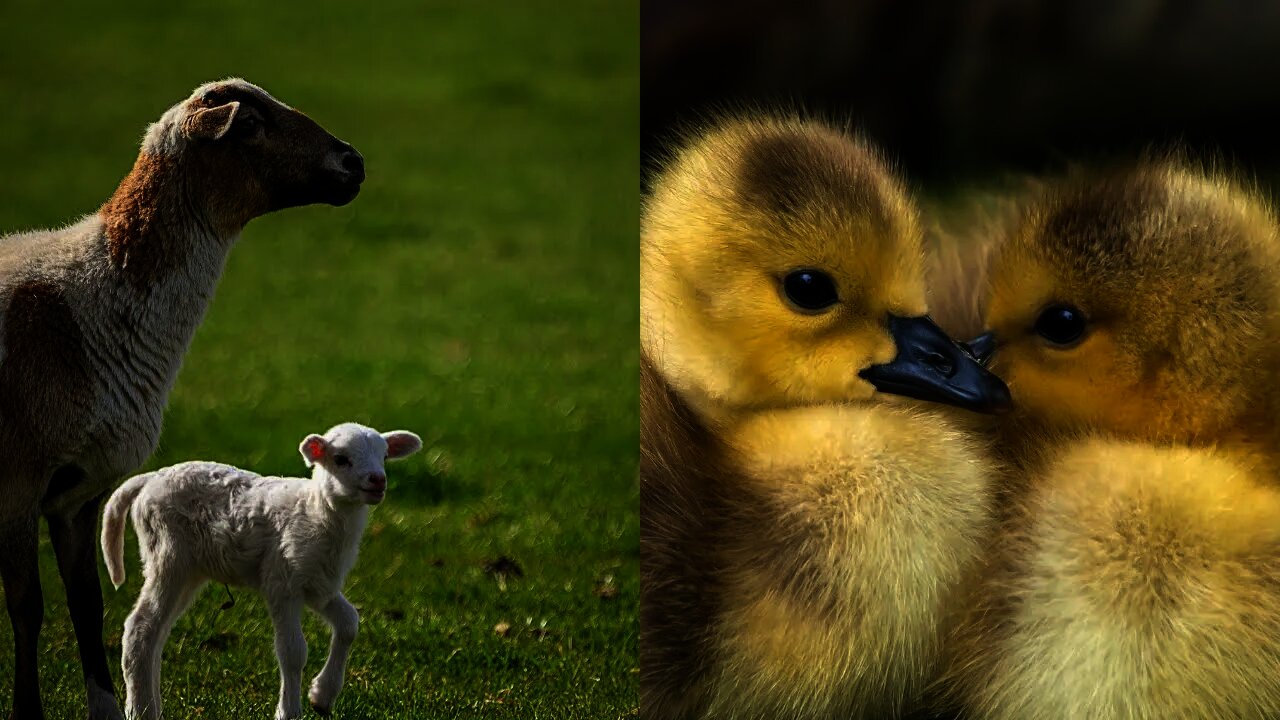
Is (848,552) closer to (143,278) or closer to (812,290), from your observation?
(812,290)

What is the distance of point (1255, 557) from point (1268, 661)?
0.48 feet

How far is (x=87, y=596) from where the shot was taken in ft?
7.97

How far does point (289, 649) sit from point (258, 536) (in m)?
0.19

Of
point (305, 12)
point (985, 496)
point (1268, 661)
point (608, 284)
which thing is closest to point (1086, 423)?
point (985, 496)

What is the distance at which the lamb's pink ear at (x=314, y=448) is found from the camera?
2.44 meters

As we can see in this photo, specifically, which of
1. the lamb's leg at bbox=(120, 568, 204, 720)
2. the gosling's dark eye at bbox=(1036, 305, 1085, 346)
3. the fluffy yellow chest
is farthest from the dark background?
the lamb's leg at bbox=(120, 568, 204, 720)

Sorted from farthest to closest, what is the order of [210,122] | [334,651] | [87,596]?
1. [334,651]
2. [87,596]
3. [210,122]

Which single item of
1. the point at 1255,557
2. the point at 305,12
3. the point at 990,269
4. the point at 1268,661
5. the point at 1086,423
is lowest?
the point at 1268,661

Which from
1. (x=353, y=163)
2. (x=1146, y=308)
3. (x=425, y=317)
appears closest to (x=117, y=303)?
(x=353, y=163)

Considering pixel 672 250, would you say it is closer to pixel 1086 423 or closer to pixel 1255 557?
pixel 1086 423

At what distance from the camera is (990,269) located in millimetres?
2303

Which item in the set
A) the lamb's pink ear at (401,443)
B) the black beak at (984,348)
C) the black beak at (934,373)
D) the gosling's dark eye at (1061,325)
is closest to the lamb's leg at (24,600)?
the lamb's pink ear at (401,443)

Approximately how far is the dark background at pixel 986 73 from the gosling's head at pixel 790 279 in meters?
0.07

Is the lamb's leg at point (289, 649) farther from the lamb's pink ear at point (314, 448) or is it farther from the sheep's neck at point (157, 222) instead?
the sheep's neck at point (157, 222)
